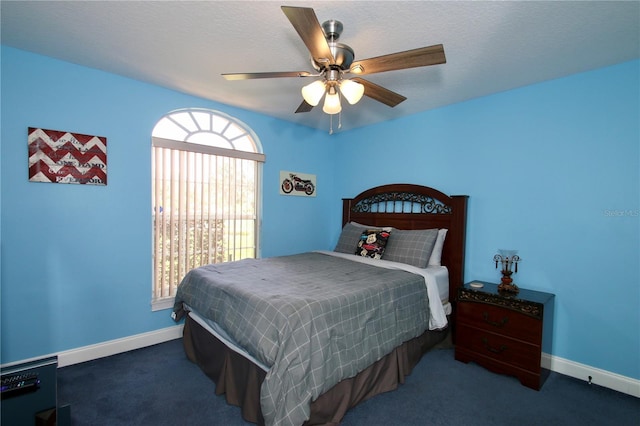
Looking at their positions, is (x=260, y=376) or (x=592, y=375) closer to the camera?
(x=260, y=376)

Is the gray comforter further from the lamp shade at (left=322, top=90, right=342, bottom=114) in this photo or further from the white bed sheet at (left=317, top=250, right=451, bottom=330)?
the lamp shade at (left=322, top=90, right=342, bottom=114)

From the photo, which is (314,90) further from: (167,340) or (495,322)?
(167,340)

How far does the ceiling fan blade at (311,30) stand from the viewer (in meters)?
1.24

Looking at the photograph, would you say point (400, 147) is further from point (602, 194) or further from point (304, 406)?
Result: point (304, 406)

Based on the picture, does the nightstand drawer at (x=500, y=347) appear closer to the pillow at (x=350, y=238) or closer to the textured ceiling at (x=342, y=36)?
the pillow at (x=350, y=238)

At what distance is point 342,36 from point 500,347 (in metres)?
2.66

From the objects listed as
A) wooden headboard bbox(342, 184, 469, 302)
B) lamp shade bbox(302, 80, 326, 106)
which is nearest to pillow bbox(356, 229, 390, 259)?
wooden headboard bbox(342, 184, 469, 302)

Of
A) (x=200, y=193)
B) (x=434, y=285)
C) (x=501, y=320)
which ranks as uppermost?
(x=200, y=193)

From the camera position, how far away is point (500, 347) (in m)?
2.29

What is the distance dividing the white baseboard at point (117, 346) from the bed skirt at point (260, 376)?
502 millimetres

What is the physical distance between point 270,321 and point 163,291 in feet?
6.03

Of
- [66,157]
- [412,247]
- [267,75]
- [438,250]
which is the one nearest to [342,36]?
[267,75]

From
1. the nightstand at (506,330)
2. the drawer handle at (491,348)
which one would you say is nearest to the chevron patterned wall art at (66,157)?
the nightstand at (506,330)

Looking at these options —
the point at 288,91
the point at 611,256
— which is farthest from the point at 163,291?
the point at 611,256
